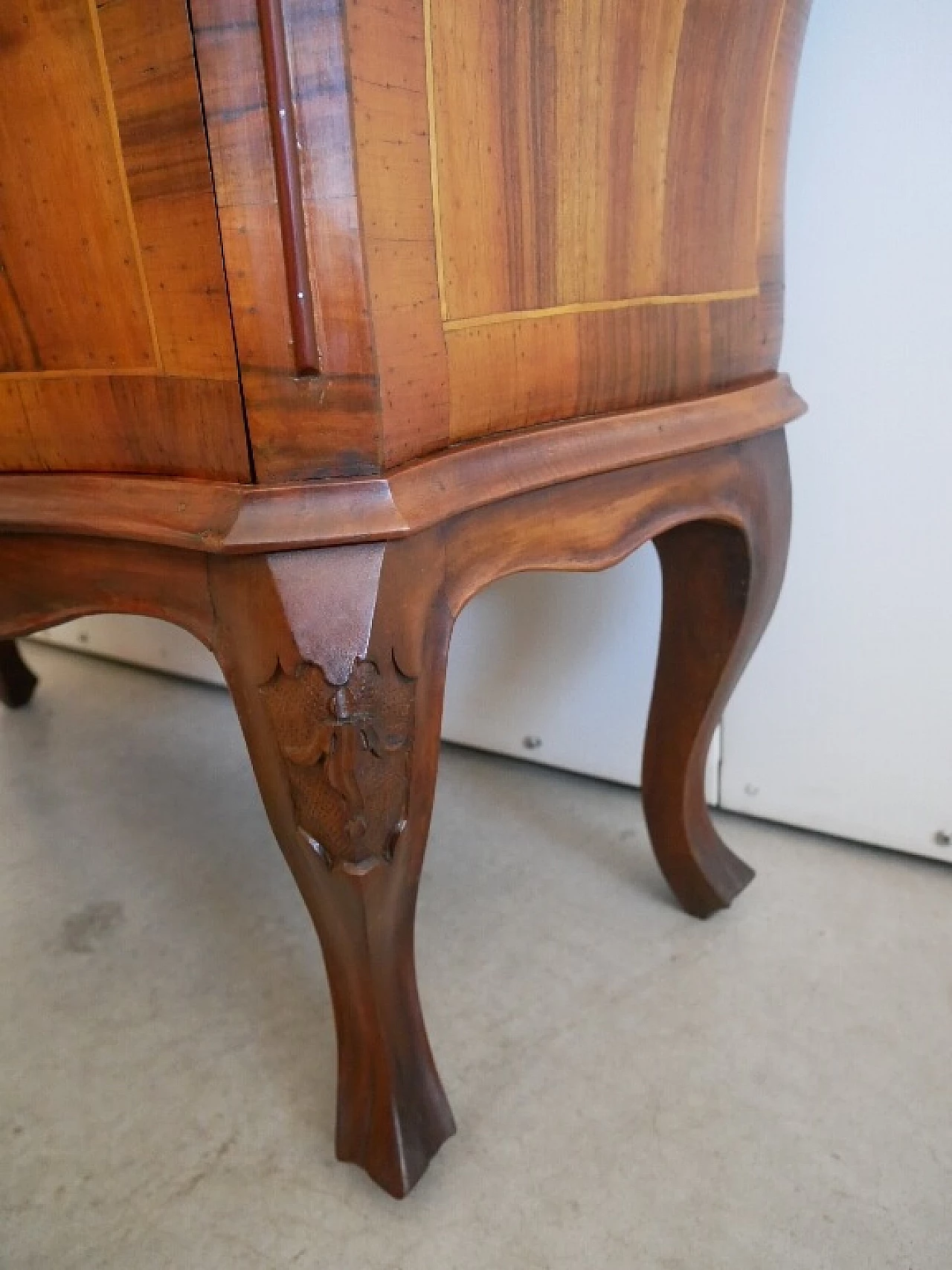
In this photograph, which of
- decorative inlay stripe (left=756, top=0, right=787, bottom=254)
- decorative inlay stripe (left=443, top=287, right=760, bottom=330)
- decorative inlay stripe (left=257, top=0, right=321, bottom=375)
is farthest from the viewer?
decorative inlay stripe (left=756, top=0, right=787, bottom=254)

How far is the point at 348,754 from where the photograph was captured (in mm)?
459

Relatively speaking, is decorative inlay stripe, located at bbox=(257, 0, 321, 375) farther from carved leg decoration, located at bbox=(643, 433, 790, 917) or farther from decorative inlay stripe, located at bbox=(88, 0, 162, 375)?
carved leg decoration, located at bbox=(643, 433, 790, 917)

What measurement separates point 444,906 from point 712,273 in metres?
0.58

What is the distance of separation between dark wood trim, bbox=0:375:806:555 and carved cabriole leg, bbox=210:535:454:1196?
0.06 ft

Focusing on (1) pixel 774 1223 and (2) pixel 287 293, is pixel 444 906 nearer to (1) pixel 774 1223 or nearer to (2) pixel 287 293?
(1) pixel 774 1223

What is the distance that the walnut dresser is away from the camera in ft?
1.26

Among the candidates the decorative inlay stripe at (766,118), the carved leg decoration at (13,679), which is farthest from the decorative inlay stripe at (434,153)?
the carved leg decoration at (13,679)

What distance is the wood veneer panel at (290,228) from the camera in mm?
361

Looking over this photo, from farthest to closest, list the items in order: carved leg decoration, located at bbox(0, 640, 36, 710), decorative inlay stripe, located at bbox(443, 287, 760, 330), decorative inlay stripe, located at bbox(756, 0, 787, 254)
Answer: carved leg decoration, located at bbox(0, 640, 36, 710), decorative inlay stripe, located at bbox(756, 0, 787, 254), decorative inlay stripe, located at bbox(443, 287, 760, 330)

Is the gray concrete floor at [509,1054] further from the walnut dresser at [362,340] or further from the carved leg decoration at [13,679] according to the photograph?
the carved leg decoration at [13,679]

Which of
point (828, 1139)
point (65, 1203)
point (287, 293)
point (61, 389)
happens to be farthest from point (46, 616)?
point (828, 1139)

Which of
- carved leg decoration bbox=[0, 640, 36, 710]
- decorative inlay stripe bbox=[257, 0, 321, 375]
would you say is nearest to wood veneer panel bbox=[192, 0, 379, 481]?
decorative inlay stripe bbox=[257, 0, 321, 375]

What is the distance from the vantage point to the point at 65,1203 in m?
0.62

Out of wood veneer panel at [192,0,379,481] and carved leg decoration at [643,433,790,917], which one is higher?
wood veneer panel at [192,0,379,481]
